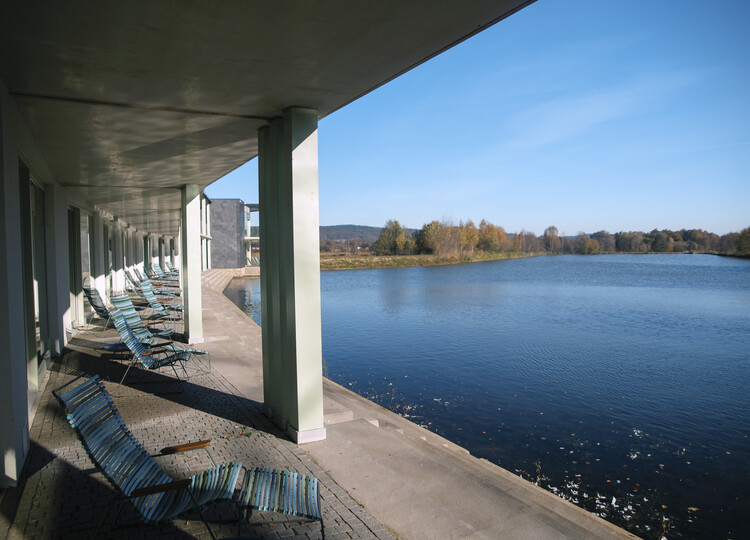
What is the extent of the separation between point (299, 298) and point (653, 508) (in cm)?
411

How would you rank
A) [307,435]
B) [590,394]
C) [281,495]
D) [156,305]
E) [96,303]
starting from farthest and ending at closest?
[156,305] → [96,303] → [590,394] → [307,435] → [281,495]

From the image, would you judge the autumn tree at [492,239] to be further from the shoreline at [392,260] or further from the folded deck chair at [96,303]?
the folded deck chair at [96,303]

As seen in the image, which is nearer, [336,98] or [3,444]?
[3,444]

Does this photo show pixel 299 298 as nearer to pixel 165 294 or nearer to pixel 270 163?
pixel 270 163

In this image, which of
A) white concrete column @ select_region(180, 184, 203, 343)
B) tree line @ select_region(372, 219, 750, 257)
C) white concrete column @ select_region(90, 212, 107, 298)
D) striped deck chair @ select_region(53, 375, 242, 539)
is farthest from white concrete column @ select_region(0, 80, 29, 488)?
tree line @ select_region(372, 219, 750, 257)

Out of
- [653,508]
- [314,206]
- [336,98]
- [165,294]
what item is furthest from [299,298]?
[165,294]

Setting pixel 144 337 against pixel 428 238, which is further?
pixel 428 238

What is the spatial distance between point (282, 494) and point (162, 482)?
721mm

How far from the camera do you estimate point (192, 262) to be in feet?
26.4

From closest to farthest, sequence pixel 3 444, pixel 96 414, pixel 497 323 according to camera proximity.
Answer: pixel 96 414 < pixel 3 444 < pixel 497 323

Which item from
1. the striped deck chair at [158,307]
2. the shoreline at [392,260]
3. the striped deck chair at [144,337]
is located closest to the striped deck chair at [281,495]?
the striped deck chair at [144,337]

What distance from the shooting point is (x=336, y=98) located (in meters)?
3.68

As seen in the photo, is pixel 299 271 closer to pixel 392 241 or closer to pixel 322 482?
pixel 322 482

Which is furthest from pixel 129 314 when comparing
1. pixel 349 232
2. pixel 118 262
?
pixel 349 232
